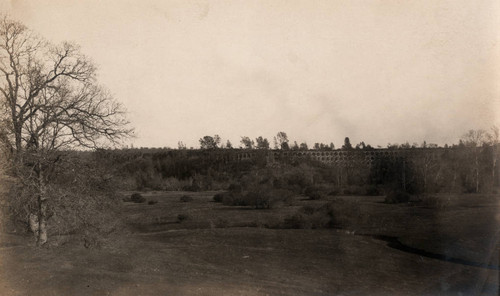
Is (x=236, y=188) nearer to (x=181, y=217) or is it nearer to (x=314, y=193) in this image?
(x=314, y=193)

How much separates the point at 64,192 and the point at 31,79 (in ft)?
14.2

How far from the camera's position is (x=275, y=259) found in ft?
64.1

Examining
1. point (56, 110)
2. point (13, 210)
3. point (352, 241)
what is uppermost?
point (56, 110)

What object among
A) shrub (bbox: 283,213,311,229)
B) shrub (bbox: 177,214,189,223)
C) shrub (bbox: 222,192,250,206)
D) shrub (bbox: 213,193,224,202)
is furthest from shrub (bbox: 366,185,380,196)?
shrub (bbox: 177,214,189,223)

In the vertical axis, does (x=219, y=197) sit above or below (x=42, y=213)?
below

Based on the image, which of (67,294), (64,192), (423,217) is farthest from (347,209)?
(67,294)

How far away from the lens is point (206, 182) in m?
56.3

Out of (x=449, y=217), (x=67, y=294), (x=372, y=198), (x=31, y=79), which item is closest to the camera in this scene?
(x=67, y=294)

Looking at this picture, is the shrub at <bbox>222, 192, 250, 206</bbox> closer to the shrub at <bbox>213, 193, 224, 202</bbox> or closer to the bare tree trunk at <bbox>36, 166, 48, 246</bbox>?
the shrub at <bbox>213, 193, 224, 202</bbox>

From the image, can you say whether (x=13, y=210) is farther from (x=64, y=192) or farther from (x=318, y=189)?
(x=318, y=189)

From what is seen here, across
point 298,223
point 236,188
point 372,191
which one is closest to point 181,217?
point 298,223

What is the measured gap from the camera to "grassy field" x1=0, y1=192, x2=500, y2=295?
12.9 metres

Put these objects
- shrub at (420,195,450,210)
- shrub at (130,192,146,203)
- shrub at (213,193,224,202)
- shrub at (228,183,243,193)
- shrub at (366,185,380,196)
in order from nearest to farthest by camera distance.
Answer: shrub at (420,195,450,210) < shrub at (213,193,224,202) < shrub at (228,183,243,193) < shrub at (130,192,146,203) < shrub at (366,185,380,196)

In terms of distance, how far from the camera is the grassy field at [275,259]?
1285 cm
